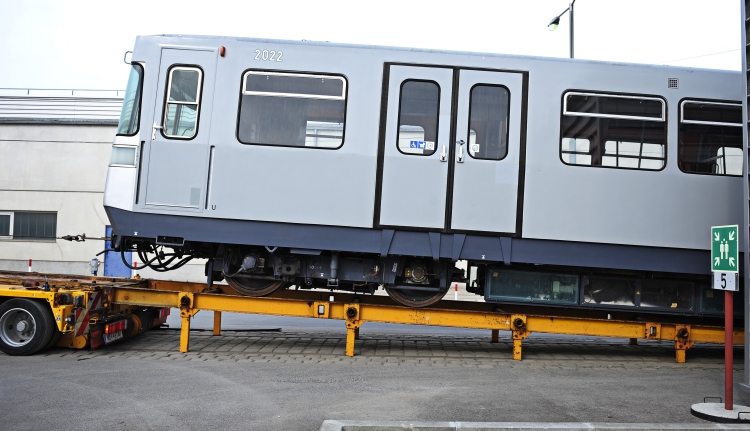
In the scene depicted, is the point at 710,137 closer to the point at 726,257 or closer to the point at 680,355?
the point at 680,355

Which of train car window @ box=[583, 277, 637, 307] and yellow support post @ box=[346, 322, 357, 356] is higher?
train car window @ box=[583, 277, 637, 307]

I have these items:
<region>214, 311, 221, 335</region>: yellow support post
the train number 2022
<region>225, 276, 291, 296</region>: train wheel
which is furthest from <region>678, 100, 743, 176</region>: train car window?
<region>214, 311, 221, 335</region>: yellow support post

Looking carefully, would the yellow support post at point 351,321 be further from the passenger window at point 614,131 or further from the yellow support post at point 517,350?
the passenger window at point 614,131

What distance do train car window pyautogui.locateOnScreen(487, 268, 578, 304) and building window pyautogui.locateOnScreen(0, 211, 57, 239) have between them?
22122mm

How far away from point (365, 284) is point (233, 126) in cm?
288

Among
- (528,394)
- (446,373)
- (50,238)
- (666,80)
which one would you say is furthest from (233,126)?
(50,238)

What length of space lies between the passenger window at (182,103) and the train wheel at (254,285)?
85.7 inches

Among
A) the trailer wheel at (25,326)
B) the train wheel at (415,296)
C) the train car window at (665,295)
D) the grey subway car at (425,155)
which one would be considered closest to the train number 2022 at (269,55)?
the grey subway car at (425,155)

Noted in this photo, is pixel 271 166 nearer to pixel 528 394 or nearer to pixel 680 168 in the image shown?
pixel 528 394

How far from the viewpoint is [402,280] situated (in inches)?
378

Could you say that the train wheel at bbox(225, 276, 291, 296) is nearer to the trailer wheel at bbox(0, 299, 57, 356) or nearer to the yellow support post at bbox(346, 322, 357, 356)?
the yellow support post at bbox(346, 322, 357, 356)

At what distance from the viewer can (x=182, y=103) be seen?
9195 mm

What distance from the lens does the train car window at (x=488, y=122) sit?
357 inches

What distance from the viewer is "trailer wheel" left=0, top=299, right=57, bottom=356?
8781mm
